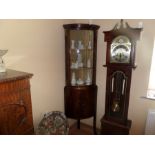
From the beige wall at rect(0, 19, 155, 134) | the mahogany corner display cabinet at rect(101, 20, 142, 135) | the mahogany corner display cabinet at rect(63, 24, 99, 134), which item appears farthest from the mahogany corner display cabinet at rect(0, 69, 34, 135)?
the mahogany corner display cabinet at rect(101, 20, 142, 135)

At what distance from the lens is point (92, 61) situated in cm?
228

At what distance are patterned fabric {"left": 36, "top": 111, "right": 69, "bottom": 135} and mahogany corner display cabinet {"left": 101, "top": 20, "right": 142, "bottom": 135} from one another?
60cm

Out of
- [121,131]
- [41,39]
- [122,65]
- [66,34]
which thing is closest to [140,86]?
[122,65]

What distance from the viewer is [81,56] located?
7.55 feet

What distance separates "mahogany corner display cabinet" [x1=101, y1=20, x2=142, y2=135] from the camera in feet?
6.22

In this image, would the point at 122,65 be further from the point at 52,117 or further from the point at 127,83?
the point at 52,117

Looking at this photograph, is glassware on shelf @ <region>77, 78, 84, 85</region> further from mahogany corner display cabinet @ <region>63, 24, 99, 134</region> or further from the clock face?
the clock face

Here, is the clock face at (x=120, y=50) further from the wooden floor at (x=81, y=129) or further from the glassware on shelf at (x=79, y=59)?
the wooden floor at (x=81, y=129)

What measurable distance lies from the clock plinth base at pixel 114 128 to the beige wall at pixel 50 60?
1.13 feet

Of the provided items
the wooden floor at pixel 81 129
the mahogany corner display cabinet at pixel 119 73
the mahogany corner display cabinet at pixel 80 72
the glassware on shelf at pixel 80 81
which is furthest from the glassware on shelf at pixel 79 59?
the wooden floor at pixel 81 129

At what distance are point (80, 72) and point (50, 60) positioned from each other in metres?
0.50

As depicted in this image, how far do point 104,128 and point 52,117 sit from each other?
2.54ft

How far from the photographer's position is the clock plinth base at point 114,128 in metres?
2.09

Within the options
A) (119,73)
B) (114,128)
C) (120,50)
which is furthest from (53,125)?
(120,50)
